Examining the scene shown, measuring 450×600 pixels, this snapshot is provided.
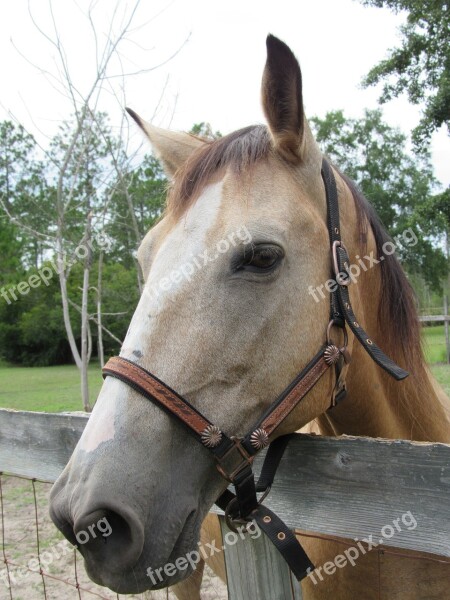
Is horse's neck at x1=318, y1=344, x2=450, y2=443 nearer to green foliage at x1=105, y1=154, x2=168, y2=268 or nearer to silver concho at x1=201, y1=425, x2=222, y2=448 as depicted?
silver concho at x1=201, y1=425, x2=222, y2=448

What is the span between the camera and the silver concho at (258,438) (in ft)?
4.98

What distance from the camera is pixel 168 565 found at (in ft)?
4.62

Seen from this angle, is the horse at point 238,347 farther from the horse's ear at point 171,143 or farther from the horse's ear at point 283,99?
the horse's ear at point 171,143

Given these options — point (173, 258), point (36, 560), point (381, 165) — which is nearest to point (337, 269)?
point (173, 258)

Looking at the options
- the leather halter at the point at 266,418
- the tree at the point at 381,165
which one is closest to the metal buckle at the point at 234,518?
the leather halter at the point at 266,418

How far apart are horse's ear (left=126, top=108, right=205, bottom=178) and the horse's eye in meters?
1.03

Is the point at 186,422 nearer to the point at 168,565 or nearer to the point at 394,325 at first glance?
the point at 168,565

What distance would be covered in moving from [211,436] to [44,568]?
Result: 4.02 m

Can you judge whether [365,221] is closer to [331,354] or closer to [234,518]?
[331,354]

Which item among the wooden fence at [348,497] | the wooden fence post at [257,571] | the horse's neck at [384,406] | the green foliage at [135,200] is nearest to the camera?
the wooden fence at [348,497]

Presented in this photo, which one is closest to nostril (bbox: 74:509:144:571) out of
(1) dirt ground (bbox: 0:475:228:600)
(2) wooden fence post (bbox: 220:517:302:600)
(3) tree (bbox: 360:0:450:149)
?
(2) wooden fence post (bbox: 220:517:302:600)

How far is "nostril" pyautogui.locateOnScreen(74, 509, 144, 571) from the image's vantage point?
4.13 feet

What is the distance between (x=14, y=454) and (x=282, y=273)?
6.35ft

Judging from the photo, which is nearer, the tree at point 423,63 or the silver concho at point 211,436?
the silver concho at point 211,436
